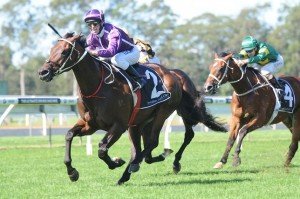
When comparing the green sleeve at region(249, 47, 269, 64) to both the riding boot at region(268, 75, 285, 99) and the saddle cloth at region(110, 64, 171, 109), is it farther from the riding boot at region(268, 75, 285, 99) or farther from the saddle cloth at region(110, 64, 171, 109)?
the saddle cloth at region(110, 64, 171, 109)

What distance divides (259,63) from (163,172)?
3.12 metres

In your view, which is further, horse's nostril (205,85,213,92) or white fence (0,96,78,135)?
white fence (0,96,78,135)

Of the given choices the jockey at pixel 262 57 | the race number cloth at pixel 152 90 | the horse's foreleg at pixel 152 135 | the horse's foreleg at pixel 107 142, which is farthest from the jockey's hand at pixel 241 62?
the horse's foreleg at pixel 107 142

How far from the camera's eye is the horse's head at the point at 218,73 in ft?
35.0

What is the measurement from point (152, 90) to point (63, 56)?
5.76 ft

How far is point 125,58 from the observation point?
8.88 meters

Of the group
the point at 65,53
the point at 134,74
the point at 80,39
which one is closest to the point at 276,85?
the point at 134,74

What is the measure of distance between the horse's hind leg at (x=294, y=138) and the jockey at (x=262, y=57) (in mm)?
573

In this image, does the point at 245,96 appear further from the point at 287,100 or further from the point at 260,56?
the point at 287,100

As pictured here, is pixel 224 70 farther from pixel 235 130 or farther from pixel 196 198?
pixel 196 198

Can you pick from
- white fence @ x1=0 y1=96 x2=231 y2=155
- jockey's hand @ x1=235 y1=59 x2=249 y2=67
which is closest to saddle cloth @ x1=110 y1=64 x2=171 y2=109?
jockey's hand @ x1=235 y1=59 x2=249 y2=67

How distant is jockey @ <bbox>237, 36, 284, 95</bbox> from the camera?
37.9ft

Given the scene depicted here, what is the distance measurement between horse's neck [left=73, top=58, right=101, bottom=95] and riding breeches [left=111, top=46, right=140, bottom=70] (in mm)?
559

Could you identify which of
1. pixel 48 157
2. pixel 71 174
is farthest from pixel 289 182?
pixel 48 157
